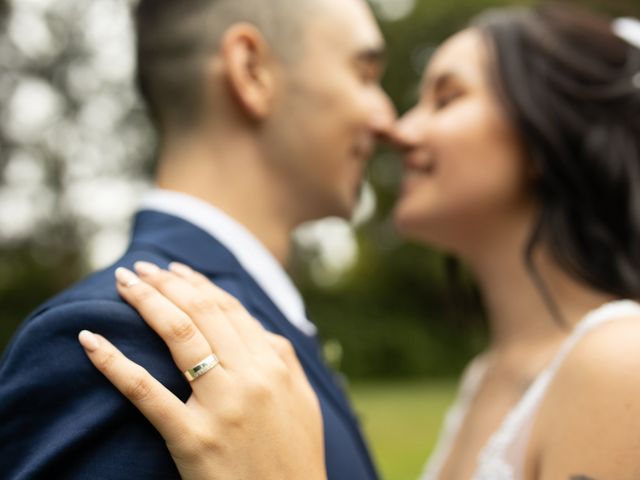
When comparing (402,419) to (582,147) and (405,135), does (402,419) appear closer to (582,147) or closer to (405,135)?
(405,135)

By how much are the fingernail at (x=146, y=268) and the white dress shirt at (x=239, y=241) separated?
375 mm

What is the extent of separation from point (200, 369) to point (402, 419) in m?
13.7

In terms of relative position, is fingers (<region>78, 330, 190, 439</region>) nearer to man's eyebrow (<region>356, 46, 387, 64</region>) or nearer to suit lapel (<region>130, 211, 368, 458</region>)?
suit lapel (<region>130, 211, 368, 458</region>)

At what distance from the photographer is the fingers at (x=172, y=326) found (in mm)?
1858

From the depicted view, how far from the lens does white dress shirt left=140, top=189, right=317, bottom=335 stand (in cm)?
247

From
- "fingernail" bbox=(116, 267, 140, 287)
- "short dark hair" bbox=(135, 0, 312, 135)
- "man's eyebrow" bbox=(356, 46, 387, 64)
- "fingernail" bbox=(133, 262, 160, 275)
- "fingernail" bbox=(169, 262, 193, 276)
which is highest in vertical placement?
"short dark hair" bbox=(135, 0, 312, 135)

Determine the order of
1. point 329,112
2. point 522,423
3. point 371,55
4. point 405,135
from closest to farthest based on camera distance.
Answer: point 522,423 < point 329,112 < point 371,55 < point 405,135

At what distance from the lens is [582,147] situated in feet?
10.7

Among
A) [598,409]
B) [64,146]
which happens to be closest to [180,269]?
[598,409]

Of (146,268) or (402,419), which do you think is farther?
(402,419)

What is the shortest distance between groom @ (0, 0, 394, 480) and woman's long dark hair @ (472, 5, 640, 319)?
2.10 feet

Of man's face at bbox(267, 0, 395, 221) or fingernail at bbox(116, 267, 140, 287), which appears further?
man's face at bbox(267, 0, 395, 221)

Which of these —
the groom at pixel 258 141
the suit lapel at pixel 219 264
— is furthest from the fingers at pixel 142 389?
the suit lapel at pixel 219 264

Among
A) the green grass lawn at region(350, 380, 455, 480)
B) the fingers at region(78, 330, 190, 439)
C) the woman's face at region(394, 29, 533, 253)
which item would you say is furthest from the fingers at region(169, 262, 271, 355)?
the green grass lawn at region(350, 380, 455, 480)
